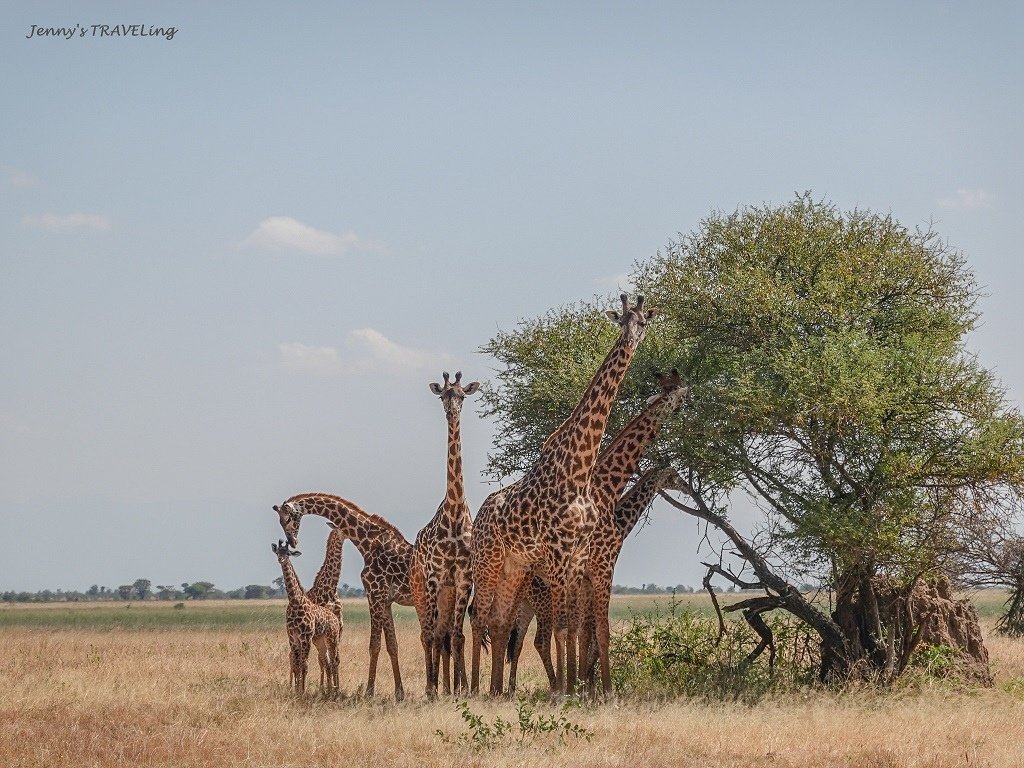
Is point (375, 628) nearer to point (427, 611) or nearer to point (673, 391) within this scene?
point (427, 611)

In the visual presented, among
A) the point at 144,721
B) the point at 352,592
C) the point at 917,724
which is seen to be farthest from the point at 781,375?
the point at 352,592

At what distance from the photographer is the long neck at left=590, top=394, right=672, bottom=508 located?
56.9 ft

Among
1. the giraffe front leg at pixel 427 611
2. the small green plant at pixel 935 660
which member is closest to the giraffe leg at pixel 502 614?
the giraffe front leg at pixel 427 611

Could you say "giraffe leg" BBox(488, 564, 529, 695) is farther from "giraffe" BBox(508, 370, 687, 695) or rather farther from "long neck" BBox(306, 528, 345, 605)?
"long neck" BBox(306, 528, 345, 605)

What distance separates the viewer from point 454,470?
661 inches

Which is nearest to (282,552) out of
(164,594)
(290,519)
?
(290,519)

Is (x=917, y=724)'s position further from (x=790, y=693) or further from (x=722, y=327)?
(x=722, y=327)

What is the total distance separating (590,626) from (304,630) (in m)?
3.92

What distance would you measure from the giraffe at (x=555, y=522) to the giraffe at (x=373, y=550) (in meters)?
1.97

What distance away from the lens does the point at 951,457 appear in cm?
1662

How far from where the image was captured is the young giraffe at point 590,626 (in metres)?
17.5

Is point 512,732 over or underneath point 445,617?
underneath

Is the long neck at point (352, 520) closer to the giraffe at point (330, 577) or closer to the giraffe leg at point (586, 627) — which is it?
the giraffe at point (330, 577)

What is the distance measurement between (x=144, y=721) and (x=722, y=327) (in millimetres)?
9530
